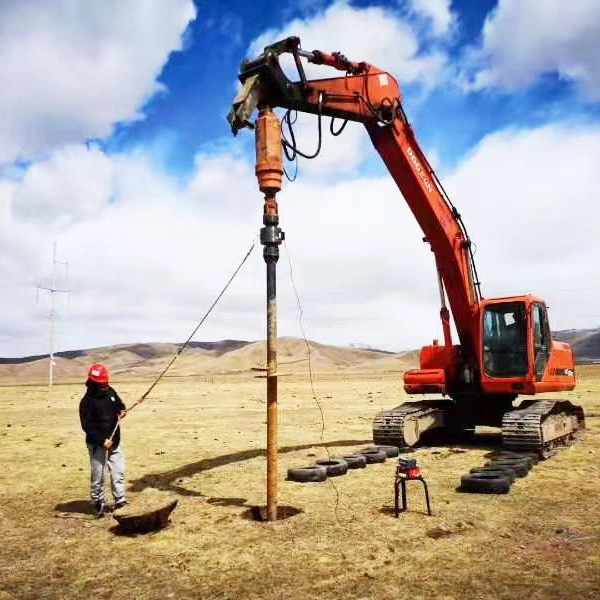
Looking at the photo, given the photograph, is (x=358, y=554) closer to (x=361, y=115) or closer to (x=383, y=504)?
(x=383, y=504)

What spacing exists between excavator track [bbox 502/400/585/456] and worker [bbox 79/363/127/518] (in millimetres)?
8156

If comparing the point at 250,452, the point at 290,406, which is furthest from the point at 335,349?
the point at 250,452

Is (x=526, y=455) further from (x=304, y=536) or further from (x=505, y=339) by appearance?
(x=304, y=536)

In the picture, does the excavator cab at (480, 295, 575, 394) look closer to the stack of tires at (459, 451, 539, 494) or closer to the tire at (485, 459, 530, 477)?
the stack of tires at (459, 451, 539, 494)

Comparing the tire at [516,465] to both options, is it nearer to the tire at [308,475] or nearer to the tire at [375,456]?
the tire at [375,456]

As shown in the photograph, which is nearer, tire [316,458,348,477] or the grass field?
the grass field

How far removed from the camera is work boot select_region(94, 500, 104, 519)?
910 cm

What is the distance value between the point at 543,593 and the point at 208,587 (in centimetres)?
338

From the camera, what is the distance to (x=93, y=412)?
9.24m

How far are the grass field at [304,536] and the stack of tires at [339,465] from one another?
281 millimetres

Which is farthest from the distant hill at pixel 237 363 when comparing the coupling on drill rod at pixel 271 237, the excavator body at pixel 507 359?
the coupling on drill rod at pixel 271 237

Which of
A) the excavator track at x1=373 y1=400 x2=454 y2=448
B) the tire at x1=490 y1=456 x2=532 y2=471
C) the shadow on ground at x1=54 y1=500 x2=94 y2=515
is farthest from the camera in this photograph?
the excavator track at x1=373 y1=400 x2=454 y2=448

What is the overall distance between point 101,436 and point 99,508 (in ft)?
3.71

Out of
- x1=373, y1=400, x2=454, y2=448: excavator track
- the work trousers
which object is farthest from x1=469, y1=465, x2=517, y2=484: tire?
the work trousers
